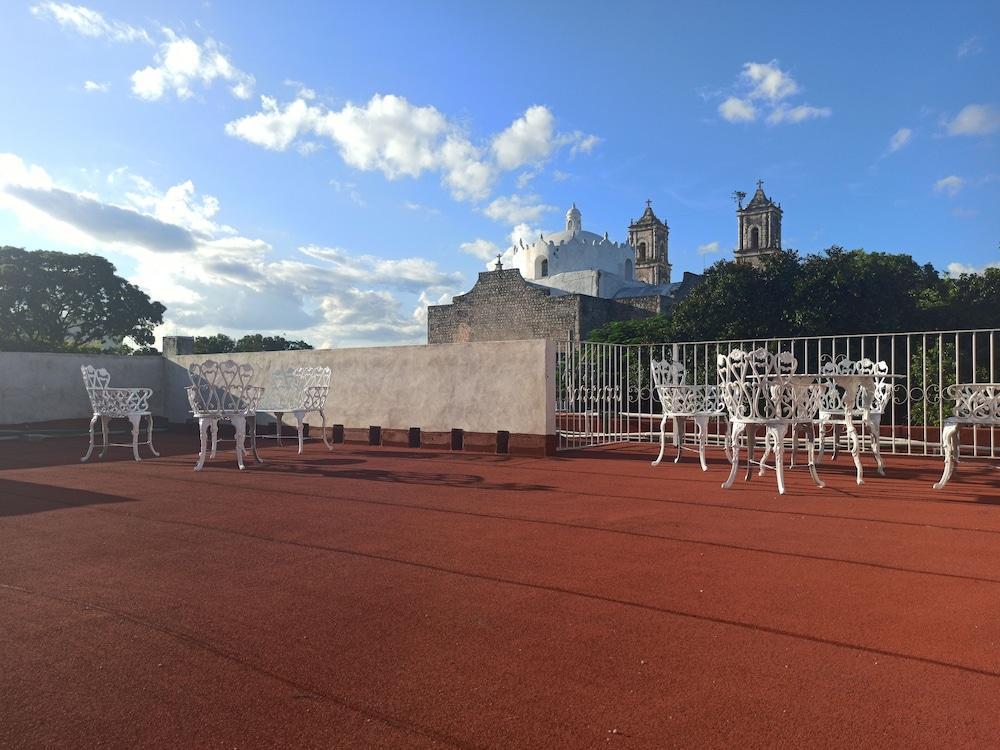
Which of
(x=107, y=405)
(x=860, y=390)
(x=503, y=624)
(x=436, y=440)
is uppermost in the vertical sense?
(x=860, y=390)

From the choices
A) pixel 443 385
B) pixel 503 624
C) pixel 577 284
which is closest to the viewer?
pixel 503 624

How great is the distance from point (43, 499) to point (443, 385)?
478 cm

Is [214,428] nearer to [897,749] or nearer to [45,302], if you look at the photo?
[897,749]

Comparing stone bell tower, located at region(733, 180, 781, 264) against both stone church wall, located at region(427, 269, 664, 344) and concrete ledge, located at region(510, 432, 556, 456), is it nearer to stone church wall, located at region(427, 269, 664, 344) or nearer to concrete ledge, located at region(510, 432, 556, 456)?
stone church wall, located at region(427, 269, 664, 344)

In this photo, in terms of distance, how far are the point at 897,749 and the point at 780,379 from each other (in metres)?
3.68

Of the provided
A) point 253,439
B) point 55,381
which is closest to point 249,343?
point 55,381

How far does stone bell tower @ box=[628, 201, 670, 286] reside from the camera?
2056 inches

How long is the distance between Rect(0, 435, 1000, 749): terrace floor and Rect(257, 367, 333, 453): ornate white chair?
4.11 meters

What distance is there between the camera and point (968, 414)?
5.21 meters

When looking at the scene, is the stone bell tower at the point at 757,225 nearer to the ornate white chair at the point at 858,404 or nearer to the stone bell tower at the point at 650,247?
the stone bell tower at the point at 650,247

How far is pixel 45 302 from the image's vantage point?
32500 mm

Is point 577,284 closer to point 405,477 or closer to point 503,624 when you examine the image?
point 405,477

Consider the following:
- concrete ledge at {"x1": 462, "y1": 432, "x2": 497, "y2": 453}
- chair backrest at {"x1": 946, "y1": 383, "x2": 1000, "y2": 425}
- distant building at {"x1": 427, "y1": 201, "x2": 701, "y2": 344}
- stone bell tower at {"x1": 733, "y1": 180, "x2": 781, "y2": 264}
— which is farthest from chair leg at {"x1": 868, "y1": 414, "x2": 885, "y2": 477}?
stone bell tower at {"x1": 733, "y1": 180, "x2": 781, "y2": 264}

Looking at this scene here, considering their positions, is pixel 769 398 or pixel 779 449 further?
pixel 769 398
